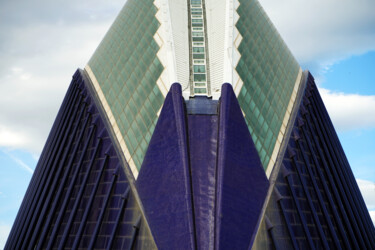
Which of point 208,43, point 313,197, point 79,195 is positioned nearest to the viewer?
point 79,195

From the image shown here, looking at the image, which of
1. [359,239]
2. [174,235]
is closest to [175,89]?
[174,235]

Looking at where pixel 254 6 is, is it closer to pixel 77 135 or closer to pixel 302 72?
pixel 302 72

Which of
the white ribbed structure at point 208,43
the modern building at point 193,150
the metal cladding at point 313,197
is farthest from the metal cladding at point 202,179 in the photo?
the white ribbed structure at point 208,43

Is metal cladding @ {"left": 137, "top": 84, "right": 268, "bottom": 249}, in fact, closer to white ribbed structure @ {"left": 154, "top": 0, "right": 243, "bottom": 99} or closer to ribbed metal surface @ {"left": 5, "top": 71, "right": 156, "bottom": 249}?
ribbed metal surface @ {"left": 5, "top": 71, "right": 156, "bottom": 249}

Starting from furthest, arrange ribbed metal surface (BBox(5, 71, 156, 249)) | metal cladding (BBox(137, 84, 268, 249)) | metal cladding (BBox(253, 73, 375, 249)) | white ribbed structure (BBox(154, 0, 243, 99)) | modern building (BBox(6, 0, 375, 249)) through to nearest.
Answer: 1. white ribbed structure (BBox(154, 0, 243, 99))
2. ribbed metal surface (BBox(5, 71, 156, 249))
3. metal cladding (BBox(253, 73, 375, 249))
4. modern building (BBox(6, 0, 375, 249))
5. metal cladding (BBox(137, 84, 268, 249))

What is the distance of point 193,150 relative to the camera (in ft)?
58.6

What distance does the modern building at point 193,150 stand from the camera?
16891 mm

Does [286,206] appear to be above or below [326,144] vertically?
below

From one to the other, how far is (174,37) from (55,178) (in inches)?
512

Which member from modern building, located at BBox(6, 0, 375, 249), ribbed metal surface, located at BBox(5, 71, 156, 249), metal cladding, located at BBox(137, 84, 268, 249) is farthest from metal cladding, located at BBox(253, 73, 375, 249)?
ribbed metal surface, located at BBox(5, 71, 156, 249)

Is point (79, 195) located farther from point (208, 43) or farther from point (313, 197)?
point (313, 197)

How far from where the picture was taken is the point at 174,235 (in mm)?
15688

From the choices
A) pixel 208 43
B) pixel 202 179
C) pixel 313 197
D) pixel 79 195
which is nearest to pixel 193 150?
pixel 202 179

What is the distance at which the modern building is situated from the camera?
16891 mm
